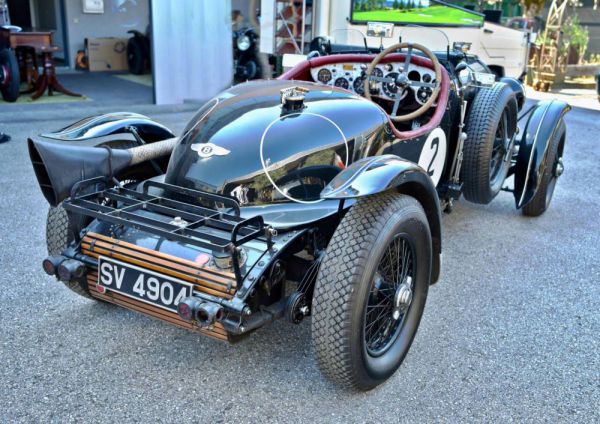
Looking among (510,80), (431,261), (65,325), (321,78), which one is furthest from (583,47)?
(65,325)

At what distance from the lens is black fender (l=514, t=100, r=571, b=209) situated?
4367mm

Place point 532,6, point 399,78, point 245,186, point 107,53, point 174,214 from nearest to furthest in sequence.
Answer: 1. point 174,214
2. point 245,186
3. point 399,78
4. point 107,53
5. point 532,6

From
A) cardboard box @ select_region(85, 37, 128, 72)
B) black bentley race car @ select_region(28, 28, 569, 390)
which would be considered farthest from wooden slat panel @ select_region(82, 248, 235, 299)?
cardboard box @ select_region(85, 37, 128, 72)

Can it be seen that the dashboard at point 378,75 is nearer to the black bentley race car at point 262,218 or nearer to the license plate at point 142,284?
the black bentley race car at point 262,218

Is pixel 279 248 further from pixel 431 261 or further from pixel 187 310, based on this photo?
pixel 431 261

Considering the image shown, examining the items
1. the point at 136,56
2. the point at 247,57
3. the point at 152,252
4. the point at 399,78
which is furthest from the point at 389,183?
the point at 136,56

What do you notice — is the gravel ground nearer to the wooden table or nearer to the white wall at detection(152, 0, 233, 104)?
the white wall at detection(152, 0, 233, 104)

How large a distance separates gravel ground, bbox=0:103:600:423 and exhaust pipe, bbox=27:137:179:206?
752mm

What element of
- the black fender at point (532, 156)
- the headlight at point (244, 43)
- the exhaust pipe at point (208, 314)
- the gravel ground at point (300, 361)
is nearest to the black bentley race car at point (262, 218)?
the exhaust pipe at point (208, 314)

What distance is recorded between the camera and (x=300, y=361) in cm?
277

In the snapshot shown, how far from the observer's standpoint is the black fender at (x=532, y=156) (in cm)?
437

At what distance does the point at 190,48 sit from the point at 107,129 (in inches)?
253

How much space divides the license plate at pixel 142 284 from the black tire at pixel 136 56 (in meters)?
10.9

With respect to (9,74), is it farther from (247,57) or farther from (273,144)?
(273,144)
